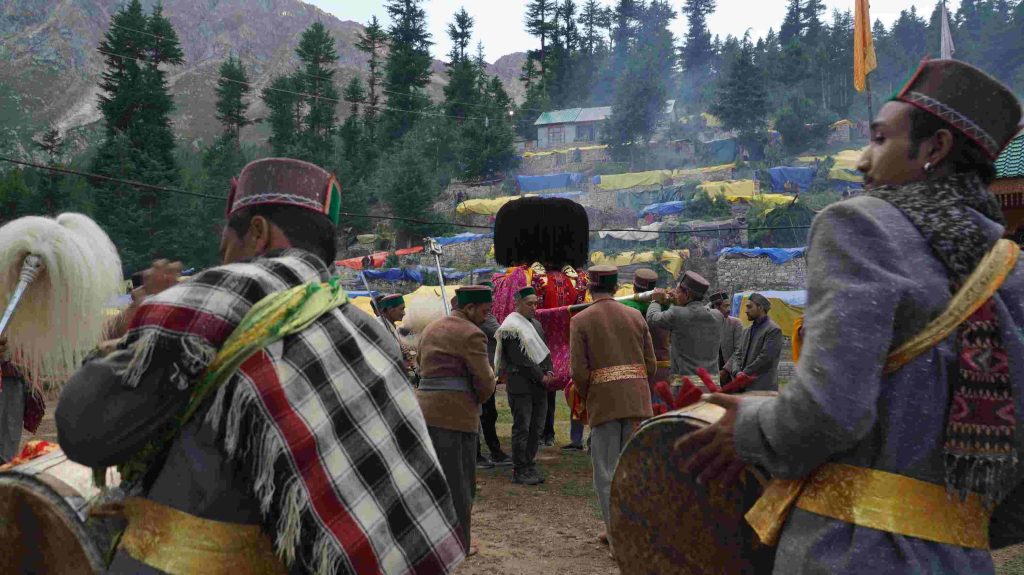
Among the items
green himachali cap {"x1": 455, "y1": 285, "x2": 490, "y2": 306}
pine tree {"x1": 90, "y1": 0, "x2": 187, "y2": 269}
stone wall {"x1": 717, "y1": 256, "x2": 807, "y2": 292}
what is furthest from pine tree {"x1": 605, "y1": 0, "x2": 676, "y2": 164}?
green himachali cap {"x1": 455, "y1": 285, "x2": 490, "y2": 306}

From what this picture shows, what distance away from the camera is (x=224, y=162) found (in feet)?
193

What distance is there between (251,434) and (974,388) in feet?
5.69

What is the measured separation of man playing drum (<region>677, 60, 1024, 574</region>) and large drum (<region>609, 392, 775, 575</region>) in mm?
254

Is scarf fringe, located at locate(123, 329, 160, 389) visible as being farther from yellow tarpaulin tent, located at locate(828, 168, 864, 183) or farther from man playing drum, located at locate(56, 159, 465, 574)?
yellow tarpaulin tent, located at locate(828, 168, 864, 183)

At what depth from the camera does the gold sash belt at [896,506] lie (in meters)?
1.94

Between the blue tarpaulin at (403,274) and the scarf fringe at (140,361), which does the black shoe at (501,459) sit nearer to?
the scarf fringe at (140,361)

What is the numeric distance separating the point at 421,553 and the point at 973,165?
1798mm

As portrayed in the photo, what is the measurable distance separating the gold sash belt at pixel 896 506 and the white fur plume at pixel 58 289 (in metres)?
2.78

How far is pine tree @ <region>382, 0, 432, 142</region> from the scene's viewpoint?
79.4 metres

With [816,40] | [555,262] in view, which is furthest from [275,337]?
[816,40]

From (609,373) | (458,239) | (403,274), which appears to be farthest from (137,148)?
(609,373)

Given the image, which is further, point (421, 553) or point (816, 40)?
point (816, 40)

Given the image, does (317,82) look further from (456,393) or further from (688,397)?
(688,397)

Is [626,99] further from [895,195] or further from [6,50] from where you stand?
[6,50]
